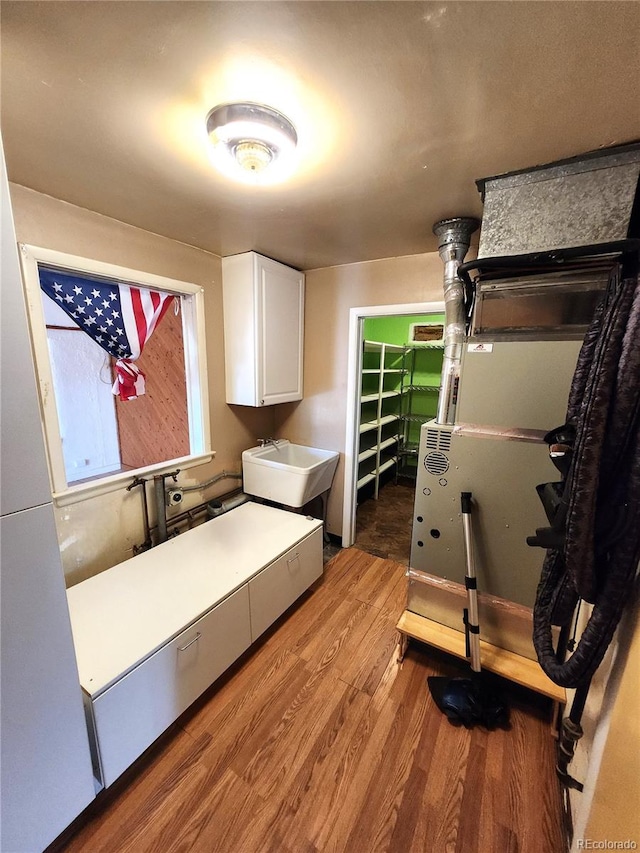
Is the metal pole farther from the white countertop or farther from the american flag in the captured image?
the american flag

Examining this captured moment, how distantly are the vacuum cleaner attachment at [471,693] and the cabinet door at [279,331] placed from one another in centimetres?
156

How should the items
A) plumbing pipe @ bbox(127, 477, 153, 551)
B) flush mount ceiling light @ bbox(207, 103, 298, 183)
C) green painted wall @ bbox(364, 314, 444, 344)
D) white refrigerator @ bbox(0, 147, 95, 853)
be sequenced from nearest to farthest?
white refrigerator @ bbox(0, 147, 95, 853), flush mount ceiling light @ bbox(207, 103, 298, 183), plumbing pipe @ bbox(127, 477, 153, 551), green painted wall @ bbox(364, 314, 444, 344)

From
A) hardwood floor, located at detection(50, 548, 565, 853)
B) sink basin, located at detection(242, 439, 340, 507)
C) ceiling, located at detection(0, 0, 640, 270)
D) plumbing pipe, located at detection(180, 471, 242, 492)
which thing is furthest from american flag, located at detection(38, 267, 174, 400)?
hardwood floor, located at detection(50, 548, 565, 853)

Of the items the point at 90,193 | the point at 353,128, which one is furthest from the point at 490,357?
the point at 90,193

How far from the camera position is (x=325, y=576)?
2.42 m

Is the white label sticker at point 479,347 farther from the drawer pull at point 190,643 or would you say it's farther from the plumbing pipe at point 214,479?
the plumbing pipe at point 214,479

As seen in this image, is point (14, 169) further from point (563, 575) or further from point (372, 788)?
point (372, 788)

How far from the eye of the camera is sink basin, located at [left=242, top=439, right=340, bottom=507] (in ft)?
7.54

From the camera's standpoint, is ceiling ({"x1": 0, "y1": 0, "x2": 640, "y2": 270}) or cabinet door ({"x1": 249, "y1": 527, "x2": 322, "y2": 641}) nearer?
ceiling ({"x1": 0, "y1": 0, "x2": 640, "y2": 270})

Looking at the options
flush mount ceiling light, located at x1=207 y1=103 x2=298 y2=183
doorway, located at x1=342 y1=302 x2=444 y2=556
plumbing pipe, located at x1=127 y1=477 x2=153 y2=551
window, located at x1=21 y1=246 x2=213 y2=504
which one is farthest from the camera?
doorway, located at x1=342 y1=302 x2=444 y2=556

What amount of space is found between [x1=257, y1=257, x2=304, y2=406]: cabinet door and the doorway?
461mm

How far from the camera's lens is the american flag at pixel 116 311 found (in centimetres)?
162

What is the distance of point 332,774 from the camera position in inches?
48.4

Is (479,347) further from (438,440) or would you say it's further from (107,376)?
(107,376)
